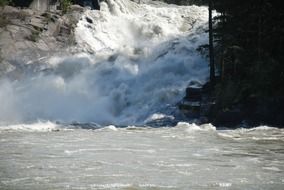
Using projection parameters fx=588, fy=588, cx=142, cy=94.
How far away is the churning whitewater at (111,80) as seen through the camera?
126 ft

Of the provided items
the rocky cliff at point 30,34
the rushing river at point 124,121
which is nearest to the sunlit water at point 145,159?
the rushing river at point 124,121

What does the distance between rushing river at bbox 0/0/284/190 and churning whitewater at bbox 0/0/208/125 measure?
81 millimetres

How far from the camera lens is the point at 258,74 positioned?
107 ft

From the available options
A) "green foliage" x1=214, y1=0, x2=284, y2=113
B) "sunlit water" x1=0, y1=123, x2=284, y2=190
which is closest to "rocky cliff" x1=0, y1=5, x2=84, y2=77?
"green foliage" x1=214, y1=0, x2=284, y2=113

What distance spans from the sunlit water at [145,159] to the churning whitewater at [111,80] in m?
8.81

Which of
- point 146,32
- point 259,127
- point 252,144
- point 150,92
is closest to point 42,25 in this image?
point 146,32

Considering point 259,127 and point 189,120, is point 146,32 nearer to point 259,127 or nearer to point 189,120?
point 189,120

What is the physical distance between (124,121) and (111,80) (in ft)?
21.3

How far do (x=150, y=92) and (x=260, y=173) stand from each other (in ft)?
75.6

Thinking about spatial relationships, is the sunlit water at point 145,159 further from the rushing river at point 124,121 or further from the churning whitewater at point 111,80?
the churning whitewater at point 111,80

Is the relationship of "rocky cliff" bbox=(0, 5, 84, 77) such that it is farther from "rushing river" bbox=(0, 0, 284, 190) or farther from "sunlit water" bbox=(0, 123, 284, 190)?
"sunlit water" bbox=(0, 123, 284, 190)

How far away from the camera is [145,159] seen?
1988 centimetres

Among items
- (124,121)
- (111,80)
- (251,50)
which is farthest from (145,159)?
(111,80)

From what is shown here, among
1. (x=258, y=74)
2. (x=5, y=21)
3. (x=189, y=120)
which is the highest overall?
(x=5, y=21)
